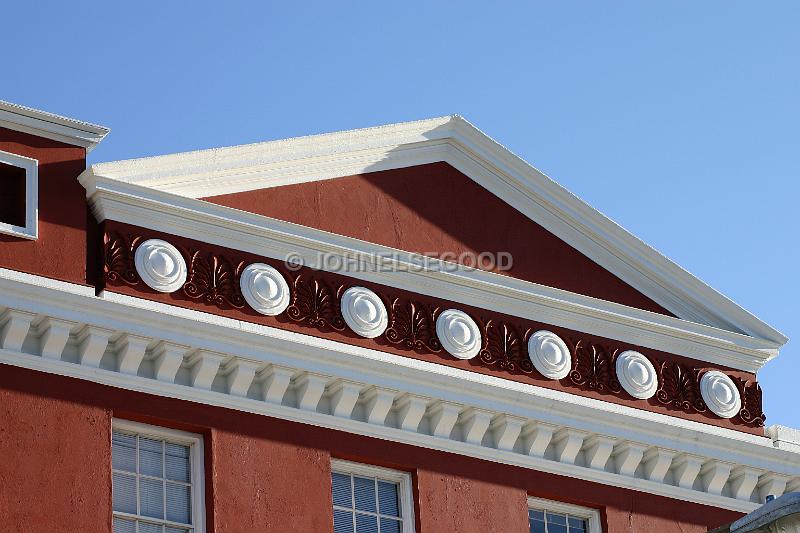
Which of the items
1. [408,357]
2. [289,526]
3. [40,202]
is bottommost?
[289,526]

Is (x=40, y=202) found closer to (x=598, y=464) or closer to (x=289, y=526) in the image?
(x=289, y=526)

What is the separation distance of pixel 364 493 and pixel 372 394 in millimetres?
1044

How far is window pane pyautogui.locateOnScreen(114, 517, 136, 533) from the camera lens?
19.7m

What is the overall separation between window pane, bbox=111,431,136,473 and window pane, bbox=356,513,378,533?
2.57m

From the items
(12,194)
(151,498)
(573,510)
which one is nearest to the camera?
(151,498)

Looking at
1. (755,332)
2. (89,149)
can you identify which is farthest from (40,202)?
(755,332)

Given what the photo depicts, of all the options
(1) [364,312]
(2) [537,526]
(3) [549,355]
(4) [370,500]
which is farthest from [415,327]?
(2) [537,526]

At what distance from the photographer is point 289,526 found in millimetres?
20578

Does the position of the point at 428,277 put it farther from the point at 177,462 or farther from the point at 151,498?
the point at 151,498

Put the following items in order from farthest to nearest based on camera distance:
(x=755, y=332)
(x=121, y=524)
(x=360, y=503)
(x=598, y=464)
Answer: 1. (x=755, y=332)
2. (x=598, y=464)
3. (x=360, y=503)
4. (x=121, y=524)

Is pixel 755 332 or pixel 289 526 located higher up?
pixel 755 332

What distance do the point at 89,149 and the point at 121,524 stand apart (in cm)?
389

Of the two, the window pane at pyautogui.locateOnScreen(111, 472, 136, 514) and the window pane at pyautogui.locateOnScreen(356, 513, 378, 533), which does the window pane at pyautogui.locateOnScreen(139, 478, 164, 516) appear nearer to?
the window pane at pyautogui.locateOnScreen(111, 472, 136, 514)

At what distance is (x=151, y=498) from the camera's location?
793 inches
